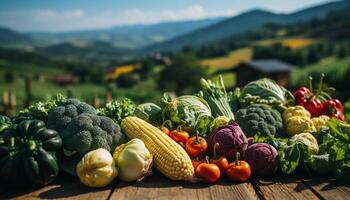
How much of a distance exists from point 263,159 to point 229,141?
40 centimetres

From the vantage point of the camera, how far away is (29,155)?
3.84 metres

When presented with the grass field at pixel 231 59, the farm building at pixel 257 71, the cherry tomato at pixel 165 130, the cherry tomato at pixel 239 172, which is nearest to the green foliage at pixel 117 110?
the cherry tomato at pixel 165 130

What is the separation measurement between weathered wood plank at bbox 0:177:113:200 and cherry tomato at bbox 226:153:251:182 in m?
1.15

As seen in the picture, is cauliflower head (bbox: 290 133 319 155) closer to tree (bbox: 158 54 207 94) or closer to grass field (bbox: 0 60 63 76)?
tree (bbox: 158 54 207 94)

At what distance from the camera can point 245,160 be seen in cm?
434

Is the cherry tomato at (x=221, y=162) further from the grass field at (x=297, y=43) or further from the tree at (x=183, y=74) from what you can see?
the grass field at (x=297, y=43)

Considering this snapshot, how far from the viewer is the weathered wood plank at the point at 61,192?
12.1 ft

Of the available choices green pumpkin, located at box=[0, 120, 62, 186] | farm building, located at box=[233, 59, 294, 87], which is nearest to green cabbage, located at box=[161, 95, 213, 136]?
green pumpkin, located at box=[0, 120, 62, 186]

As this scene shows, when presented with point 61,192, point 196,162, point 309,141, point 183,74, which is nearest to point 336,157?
point 309,141

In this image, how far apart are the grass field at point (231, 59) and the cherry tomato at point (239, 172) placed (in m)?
109

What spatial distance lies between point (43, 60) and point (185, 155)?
496ft

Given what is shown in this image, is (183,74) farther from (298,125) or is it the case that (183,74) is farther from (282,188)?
(282,188)

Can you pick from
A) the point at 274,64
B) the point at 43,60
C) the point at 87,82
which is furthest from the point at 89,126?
the point at 43,60

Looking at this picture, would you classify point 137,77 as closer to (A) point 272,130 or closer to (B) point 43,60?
(B) point 43,60
